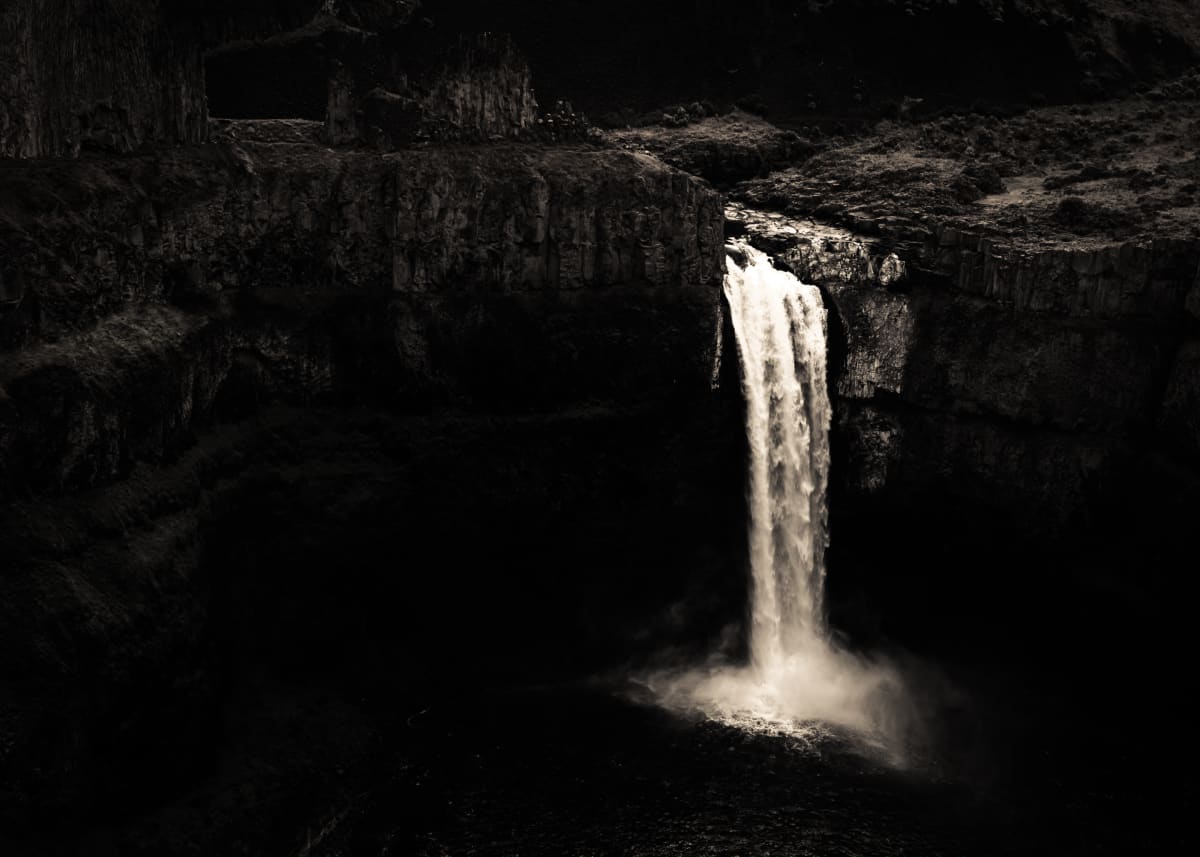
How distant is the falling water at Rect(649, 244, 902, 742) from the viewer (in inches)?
2248

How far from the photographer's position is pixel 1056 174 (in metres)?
69.7

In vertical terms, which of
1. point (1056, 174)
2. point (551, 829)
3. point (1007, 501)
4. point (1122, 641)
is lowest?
point (551, 829)

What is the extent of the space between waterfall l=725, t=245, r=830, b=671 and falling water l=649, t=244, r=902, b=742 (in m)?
0.04

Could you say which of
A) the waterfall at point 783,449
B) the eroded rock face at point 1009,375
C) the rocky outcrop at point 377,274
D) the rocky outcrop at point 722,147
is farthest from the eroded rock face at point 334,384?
the rocky outcrop at point 722,147

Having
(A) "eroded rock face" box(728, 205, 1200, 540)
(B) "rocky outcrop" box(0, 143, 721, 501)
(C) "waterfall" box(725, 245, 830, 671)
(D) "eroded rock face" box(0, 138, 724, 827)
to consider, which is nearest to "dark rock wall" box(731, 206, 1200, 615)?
(A) "eroded rock face" box(728, 205, 1200, 540)

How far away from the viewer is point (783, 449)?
5828 centimetres

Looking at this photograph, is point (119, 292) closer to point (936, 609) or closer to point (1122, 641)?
point (936, 609)

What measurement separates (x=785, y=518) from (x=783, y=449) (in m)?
3.04

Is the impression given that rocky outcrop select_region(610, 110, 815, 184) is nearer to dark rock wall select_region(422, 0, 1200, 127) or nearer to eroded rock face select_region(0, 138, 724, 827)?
dark rock wall select_region(422, 0, 1200, 127)

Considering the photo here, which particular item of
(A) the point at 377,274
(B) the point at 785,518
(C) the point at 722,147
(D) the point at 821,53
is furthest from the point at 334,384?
(D) the point at 821,53

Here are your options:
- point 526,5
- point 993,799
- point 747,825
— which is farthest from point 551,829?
point 526,5

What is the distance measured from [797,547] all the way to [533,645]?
12.1 m

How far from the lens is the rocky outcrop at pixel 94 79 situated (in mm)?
43781

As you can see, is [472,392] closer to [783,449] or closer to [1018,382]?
[783,449]
